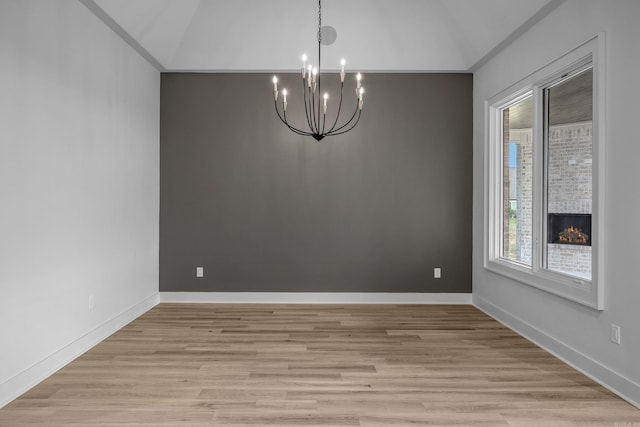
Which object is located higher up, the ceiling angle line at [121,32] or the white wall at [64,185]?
the ceiling angle line at [121,32]

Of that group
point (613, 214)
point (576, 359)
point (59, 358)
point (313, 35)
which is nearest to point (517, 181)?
point (613, 214)

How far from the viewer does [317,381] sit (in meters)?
3.01

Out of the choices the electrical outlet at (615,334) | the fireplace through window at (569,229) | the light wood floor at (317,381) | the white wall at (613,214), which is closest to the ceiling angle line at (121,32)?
the light wood floor at (317,381)

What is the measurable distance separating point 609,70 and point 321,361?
2925mm

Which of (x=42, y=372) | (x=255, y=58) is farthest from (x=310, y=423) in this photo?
(x=255, y=58)

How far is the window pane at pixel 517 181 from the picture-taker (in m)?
4.21

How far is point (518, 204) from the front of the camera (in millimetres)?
4430

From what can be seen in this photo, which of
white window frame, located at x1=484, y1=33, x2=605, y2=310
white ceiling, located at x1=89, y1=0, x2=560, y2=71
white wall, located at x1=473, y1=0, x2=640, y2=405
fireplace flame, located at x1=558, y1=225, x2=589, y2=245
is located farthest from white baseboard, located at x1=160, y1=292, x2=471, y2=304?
white ceiling, located at x1=89, y1=0, x2=560, y2=71

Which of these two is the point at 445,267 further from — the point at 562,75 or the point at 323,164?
the point at 562,75

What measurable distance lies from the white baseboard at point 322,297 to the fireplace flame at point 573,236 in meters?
2.01

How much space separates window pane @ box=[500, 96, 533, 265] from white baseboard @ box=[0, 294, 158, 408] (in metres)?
4.04

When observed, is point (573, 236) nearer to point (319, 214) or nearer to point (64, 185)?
point (319, 214)

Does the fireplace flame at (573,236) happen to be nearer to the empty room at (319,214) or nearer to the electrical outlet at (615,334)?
the empty room at (319,214)

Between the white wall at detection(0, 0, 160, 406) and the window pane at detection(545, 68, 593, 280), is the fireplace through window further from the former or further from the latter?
the white wall at detection(0, 0, 160, 406)
